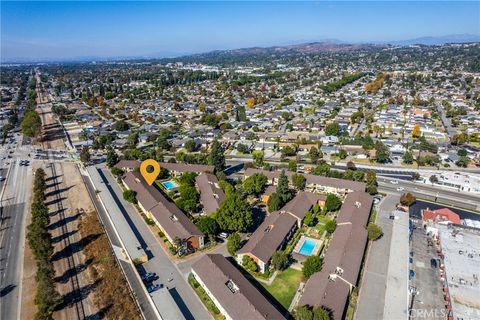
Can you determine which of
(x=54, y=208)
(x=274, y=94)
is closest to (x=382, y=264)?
(x=54, y=208)

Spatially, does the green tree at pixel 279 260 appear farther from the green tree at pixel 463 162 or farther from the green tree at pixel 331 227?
the green tree at pixel 463 162

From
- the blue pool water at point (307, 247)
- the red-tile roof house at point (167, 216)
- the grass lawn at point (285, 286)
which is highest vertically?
the red-tile roof house at point (167, 216)

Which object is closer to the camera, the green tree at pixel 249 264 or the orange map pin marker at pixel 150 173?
the green tree at pixel 249 264

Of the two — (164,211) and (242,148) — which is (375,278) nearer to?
(164,211)

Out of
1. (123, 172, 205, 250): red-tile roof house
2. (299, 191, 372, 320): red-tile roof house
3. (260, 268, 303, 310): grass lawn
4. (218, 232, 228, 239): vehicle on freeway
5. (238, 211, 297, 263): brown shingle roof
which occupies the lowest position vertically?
(260, 268, 303, 310): grass lawn

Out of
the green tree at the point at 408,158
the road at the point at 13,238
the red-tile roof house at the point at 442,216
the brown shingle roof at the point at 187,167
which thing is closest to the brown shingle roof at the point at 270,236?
the red-tile roof house at the point at 442,216

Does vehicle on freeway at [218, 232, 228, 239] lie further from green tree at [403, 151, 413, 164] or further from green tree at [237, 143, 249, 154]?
green tree at [403, 151, 413, 164]

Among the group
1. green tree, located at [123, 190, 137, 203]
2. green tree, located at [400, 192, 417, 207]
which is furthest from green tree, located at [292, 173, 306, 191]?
green tree, located at [123, 190, 137, 203]

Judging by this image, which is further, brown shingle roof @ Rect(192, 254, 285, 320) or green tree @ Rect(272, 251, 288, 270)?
green tree @ Rect(272, 251, 288, 270)
